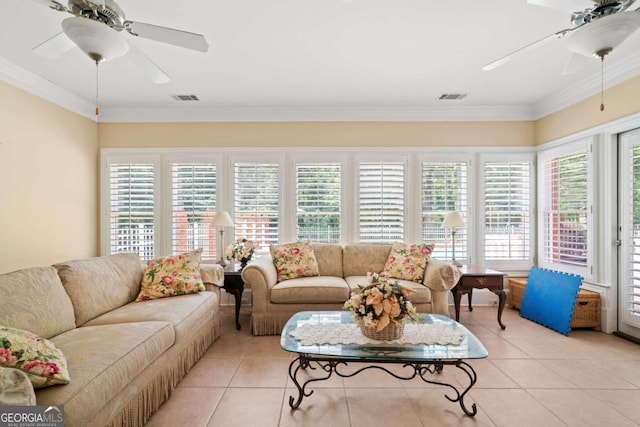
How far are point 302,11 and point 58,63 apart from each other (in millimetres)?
2621

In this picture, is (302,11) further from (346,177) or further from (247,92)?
(346,177)

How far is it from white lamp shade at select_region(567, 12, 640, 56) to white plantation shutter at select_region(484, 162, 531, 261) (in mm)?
2844

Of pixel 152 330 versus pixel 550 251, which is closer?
pixel 152 330

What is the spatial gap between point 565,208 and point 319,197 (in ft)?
10.2

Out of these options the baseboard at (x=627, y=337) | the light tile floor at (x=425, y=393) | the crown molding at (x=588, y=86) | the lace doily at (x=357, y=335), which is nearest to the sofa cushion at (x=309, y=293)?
the light tile floor at (x=425, y=393)

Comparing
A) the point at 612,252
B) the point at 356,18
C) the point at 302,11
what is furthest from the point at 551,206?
the point at 302,11

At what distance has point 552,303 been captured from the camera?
3.71 meters

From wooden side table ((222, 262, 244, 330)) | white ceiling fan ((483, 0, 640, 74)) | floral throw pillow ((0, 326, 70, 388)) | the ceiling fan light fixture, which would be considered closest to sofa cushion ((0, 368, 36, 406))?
floral throw pillow ((0, 326, 70, 388))

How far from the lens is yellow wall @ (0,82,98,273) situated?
10.9 ft

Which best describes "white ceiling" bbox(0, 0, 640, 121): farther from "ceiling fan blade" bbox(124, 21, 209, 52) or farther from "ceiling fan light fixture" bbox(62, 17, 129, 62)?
"ceiling fan blade" bbox(124, 21, 209, 52)

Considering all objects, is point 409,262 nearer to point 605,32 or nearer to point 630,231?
point 630,231

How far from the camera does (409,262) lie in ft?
12.9

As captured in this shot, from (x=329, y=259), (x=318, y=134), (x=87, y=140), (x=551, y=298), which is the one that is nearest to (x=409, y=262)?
(x=329, y=259)

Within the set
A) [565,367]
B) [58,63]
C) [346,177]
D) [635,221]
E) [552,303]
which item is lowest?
[565,367]
